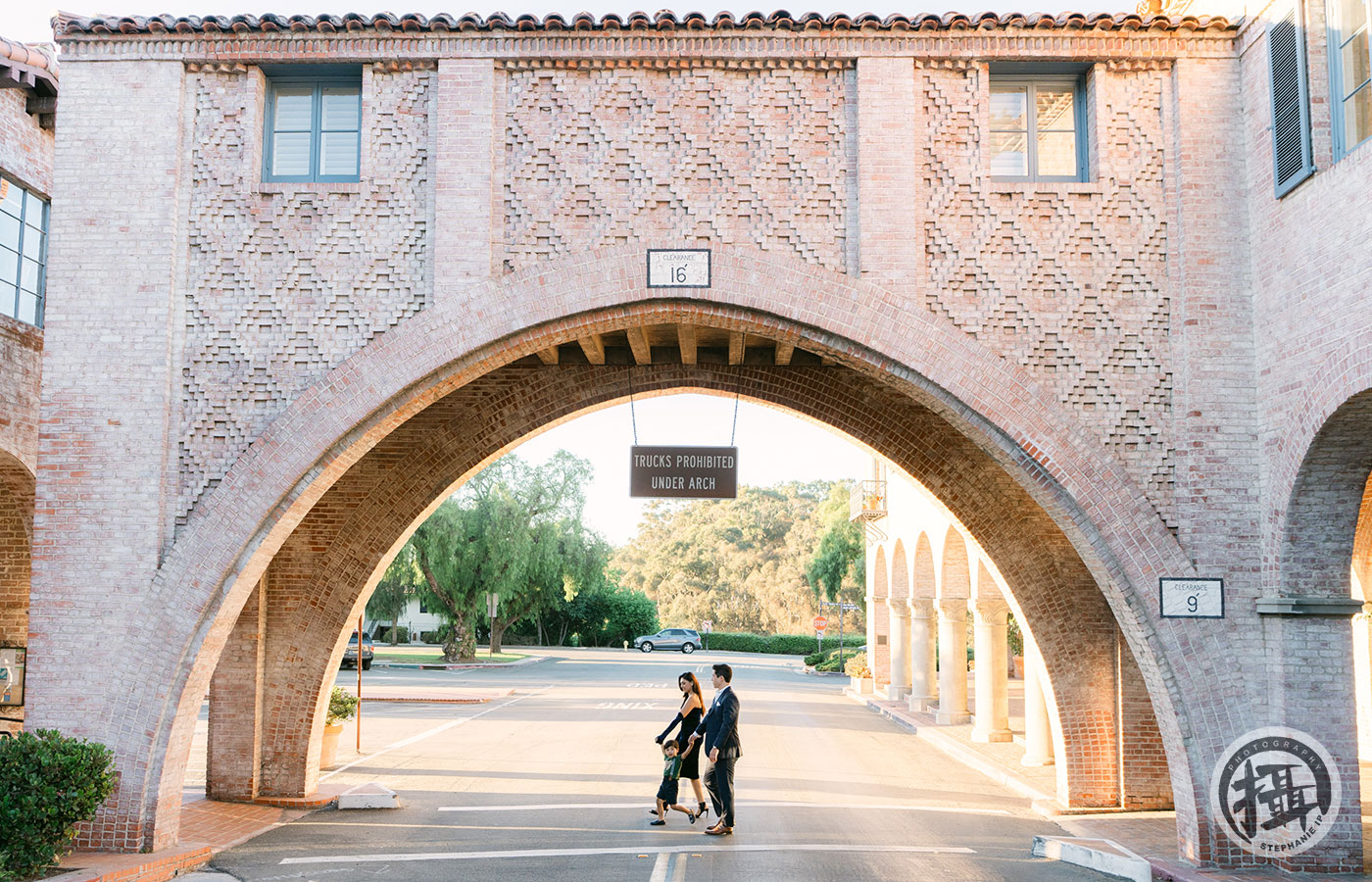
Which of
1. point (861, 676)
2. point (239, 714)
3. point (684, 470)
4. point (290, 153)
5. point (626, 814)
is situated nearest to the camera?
point (290, 153)

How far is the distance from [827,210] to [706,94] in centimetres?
155

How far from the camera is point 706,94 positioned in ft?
32.2

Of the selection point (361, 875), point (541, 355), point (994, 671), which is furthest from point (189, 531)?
point (994, 671)

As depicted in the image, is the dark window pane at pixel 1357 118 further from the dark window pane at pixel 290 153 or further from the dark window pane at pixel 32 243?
the dark window pane at pixel 32 243

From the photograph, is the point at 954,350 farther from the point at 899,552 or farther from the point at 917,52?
the point at 899,552

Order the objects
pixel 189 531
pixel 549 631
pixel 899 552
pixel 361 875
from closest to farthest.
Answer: pixel 361 875 → pixel 189 531 → pixel 899 552 → pixel 549 631

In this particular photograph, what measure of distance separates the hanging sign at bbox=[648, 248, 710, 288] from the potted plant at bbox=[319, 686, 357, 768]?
7.68m

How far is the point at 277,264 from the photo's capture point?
970 cm

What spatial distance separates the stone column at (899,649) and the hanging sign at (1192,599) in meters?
16.4

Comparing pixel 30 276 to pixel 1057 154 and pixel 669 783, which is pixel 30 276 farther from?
pixel 1057 154

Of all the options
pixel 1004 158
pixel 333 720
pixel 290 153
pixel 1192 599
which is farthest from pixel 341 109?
pixel 1192 599

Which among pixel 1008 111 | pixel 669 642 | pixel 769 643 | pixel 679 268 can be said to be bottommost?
pixel 769 643

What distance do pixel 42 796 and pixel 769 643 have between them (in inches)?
1934

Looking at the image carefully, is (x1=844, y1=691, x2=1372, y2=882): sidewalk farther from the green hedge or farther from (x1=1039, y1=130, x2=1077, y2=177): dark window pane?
the green hedge
